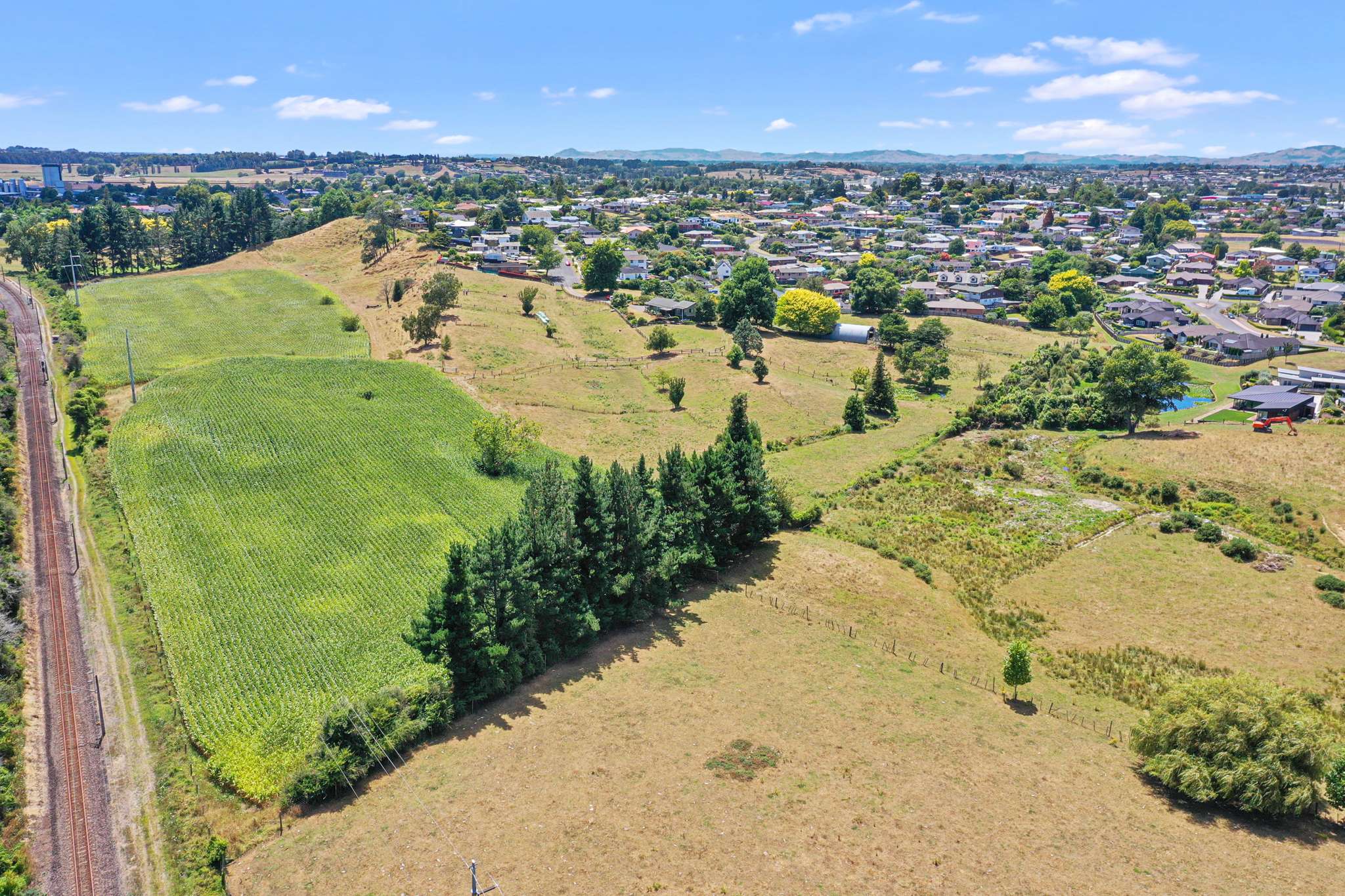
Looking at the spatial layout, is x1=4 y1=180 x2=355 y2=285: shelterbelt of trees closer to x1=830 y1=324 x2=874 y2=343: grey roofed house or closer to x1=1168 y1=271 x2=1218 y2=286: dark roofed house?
x1=830 y1=324 x2=874 y2=343: grey roofed house

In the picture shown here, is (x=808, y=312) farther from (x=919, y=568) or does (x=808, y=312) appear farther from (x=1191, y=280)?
(x=1191, y=280)

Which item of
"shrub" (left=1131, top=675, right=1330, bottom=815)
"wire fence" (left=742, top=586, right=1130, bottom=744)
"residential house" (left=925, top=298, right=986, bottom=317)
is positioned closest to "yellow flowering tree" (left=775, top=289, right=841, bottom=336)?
"residential house" (left=925, top=298, right=986, bottom=317)

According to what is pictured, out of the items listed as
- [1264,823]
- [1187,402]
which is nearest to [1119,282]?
[1187,402]

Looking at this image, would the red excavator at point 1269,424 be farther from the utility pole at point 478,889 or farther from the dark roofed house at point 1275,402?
the utility pole at point 478,889

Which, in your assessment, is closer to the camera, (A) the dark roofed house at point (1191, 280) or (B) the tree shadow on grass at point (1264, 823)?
(B) the tree shadow on grass at point (1264, 823)

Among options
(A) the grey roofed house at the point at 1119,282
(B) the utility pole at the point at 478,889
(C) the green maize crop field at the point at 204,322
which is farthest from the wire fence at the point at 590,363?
(A) the grey roofed house at the point at 1119,282

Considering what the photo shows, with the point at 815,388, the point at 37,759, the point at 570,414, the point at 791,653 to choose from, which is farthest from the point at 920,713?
the point at 815,388
